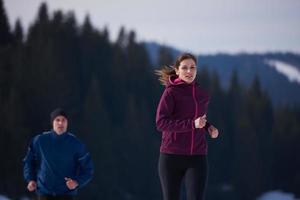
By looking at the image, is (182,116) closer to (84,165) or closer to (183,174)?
(183,174)

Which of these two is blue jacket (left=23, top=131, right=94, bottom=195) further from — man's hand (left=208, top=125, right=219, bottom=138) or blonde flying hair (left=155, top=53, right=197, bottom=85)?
man's hand (left=208, top=125, right=219, bottom=138)

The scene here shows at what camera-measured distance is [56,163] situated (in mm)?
3764

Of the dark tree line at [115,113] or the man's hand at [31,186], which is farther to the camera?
the dark tree line at [115,113]

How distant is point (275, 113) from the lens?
80.4 m

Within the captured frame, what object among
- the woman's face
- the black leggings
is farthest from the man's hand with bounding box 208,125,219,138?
the woman's face

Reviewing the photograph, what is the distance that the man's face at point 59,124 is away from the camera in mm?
3766

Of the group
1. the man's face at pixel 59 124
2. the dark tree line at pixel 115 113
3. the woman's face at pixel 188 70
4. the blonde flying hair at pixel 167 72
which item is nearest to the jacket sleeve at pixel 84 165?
the man's face at pixel 59 124

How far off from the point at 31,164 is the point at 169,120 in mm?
1013

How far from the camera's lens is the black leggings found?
3320mm

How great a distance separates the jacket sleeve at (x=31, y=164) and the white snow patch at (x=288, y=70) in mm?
90811

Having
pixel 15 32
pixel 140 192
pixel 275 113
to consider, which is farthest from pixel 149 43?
pixel 140 192

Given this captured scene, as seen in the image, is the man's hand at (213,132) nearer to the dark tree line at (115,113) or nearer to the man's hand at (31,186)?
the man's hand at (31,186)

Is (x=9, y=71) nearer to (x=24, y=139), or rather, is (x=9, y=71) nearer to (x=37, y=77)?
(x=37, y=77)

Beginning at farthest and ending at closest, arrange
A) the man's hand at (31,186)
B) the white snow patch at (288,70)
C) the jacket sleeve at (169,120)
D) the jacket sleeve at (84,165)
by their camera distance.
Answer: the white snow patch at (288,70) → the jacket sleeve at (84,165) → the man's hand at (31,186) → the jacket sleeve at (169,120)
